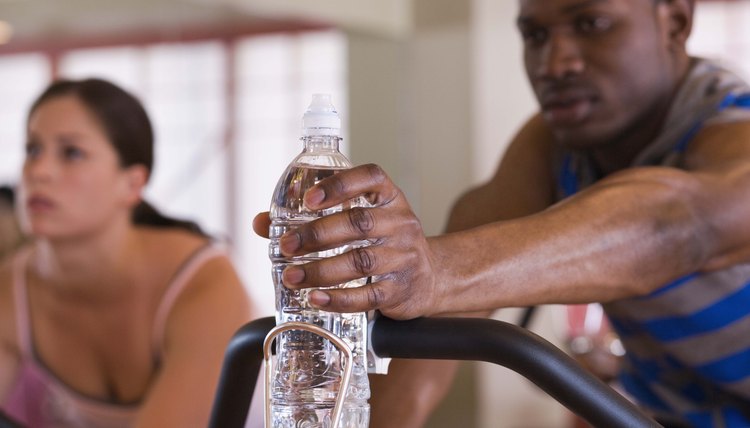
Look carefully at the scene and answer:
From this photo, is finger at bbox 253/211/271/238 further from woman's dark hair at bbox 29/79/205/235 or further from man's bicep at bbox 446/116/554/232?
woman's dark hair at bbox 29/79/205/235

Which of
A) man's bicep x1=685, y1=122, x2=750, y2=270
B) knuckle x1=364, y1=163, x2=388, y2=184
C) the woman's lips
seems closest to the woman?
the woman's lips

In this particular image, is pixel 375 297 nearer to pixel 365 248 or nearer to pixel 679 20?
pixel 365 248

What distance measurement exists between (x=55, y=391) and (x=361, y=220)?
1776mm

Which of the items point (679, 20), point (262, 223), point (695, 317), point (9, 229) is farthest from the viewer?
point (9, 229)

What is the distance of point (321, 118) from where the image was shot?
2.52ft

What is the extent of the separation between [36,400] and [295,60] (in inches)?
87.0

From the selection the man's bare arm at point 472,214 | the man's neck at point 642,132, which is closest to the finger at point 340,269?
the man's bare arm at point 472,214

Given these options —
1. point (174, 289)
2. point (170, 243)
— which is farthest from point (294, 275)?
point (170, 243)

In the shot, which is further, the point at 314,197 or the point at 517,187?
the point at 517,187

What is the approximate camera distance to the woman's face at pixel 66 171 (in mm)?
2316

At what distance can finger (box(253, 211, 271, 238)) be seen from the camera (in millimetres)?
815

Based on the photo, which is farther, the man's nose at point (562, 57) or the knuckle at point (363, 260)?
the man's nose at point (562, 57)

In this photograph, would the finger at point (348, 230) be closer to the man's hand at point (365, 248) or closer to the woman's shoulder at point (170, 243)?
the man's hand at point (365, 248)

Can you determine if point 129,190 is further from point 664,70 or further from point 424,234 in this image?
point 424,234
